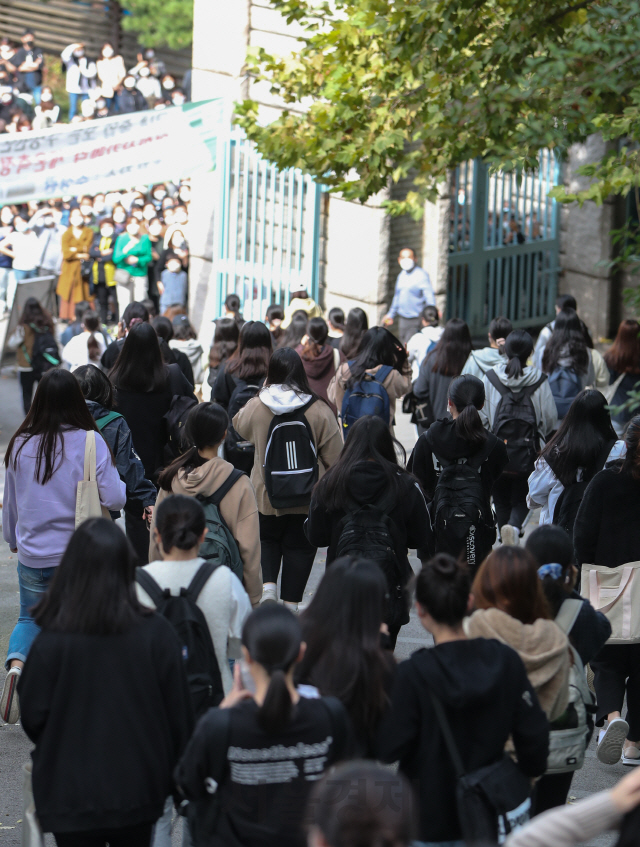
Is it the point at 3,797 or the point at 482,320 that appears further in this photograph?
the point at 482,320

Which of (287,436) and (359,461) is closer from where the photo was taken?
(359,461)

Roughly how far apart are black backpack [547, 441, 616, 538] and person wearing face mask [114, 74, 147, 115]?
65.3 feet

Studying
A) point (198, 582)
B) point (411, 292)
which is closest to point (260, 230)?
point (411, 292)

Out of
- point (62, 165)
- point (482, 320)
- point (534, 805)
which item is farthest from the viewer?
point (482, 320)

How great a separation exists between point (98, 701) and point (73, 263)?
15705mm

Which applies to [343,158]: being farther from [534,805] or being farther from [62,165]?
[62,165]

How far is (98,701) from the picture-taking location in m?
3.32

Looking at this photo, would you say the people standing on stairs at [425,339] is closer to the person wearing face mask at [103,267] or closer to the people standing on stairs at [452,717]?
the people standing on stairs at [452,717]

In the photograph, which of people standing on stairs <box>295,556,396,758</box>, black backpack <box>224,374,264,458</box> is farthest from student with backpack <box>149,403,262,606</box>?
black backpack <box>224,374,264,458</box>

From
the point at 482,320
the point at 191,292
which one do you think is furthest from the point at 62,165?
the point at 482,320

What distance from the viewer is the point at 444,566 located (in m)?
3.45

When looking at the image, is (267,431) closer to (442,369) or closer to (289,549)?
(289,549)

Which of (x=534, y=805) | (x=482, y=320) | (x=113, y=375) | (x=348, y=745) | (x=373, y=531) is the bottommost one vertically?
(x=534, y=805)

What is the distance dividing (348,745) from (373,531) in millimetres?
2244
